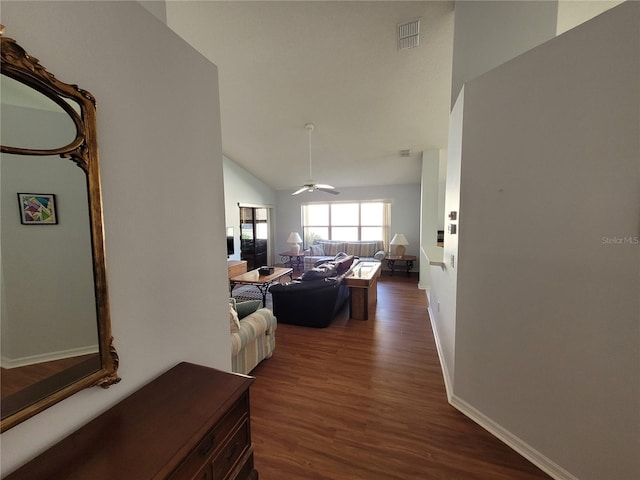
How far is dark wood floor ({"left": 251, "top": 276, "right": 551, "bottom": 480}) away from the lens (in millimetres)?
1562

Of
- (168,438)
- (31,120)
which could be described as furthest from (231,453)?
(31,120)

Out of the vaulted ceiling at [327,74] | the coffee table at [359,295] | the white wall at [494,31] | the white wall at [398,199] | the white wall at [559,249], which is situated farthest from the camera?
the white wall at [398,199]

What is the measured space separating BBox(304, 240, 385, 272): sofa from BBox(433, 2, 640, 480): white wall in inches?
210

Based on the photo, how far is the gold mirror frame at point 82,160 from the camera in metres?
0.69

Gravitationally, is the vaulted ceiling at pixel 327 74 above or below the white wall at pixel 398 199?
above

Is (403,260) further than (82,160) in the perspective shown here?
Yes

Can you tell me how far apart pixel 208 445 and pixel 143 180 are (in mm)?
1090

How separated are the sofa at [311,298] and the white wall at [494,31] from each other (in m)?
2.53

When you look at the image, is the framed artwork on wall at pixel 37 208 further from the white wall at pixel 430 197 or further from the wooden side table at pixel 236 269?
the white wall at pixel 430 197

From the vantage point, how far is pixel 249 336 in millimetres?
2361

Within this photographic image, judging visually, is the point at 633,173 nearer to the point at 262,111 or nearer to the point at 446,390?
the point at 446,390

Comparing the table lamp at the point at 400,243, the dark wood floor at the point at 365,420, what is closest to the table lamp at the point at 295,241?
the table lamp at the point at 400,243

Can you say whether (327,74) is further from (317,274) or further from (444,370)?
(444,370)

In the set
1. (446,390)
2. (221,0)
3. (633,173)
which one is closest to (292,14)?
(221,0)
